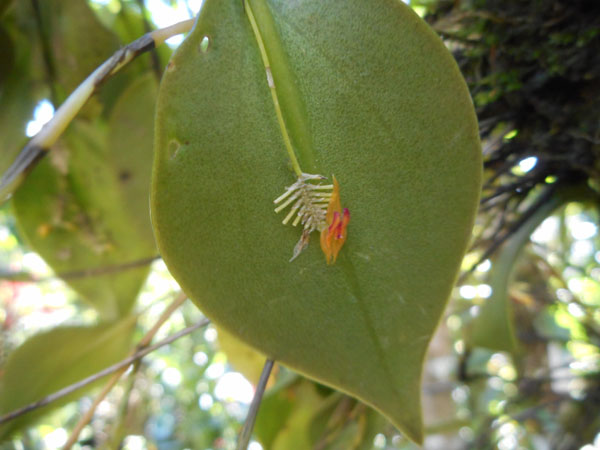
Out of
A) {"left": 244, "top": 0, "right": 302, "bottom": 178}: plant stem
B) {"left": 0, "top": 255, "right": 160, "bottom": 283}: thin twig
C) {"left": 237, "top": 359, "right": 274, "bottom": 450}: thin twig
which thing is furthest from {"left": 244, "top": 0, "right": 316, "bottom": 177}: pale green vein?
{"left": 0, "top": 255, "right": 160, "bottom": 283}: thin twig

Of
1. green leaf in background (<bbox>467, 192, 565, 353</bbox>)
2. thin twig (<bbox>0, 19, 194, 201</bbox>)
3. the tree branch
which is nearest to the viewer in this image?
thin twig (<bbox>0, 19, 194, 201</bbox>)

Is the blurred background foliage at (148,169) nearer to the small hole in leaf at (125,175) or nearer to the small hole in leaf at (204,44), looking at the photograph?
Result: the small hole in leaf at (125,175)

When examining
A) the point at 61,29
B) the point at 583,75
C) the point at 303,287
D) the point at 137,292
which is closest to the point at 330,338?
the point at 303,287

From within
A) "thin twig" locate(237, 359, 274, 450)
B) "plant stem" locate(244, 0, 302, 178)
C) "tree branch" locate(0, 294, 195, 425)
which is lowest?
"thin twig" locate(237, 359, 274, 450)

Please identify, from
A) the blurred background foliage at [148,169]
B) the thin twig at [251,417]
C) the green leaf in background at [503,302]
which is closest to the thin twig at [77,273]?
the blurred background foliage at [148,169]

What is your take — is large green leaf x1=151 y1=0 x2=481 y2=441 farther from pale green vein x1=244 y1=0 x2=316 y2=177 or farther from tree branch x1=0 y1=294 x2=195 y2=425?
tree branch x1=0 y1=294 x2=195 y2=425

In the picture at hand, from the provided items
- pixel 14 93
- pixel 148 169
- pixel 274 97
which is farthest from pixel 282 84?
pixel 14 93
